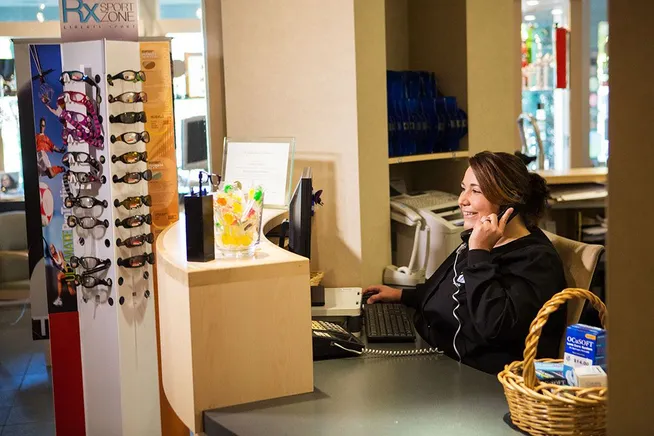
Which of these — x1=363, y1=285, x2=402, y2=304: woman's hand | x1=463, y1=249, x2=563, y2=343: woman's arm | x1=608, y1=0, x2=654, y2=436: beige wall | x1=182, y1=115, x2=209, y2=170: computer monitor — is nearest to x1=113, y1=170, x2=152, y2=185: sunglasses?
x1=182, y1=115, x2=209, y2=170: computer monitor

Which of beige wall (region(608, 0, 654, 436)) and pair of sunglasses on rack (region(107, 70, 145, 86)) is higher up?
pair of sunglasses on rack (region(107, 70, 145, 86))

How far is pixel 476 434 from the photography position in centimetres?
183

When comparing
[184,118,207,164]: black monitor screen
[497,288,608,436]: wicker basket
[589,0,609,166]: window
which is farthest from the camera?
[589,0,609,166]: window

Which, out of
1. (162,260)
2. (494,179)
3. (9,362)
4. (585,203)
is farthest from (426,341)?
(9,362)

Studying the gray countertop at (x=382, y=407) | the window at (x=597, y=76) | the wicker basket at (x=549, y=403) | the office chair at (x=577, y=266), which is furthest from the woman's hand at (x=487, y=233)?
the window at (x=597, y=76)

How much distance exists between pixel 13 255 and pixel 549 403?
4.59 metres

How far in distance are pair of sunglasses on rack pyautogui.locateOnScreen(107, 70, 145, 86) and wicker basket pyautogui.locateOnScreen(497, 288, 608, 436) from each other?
1941 millimetres

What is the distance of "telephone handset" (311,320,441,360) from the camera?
8.05 feet

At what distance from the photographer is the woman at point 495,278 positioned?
2.52 meters

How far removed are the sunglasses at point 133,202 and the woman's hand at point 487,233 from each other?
51.5 inches

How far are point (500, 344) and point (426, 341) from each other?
0.30 meters

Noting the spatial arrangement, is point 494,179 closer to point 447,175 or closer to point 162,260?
point 162,260

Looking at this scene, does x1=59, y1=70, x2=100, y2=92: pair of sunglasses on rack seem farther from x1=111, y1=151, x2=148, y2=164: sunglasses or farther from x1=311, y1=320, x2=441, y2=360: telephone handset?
x1=311, y1=320, x2=441, y2=360: telephone handset

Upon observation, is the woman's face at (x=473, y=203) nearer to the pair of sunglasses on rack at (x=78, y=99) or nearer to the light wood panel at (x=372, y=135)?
the light wood panel at (x=372, y=135)
